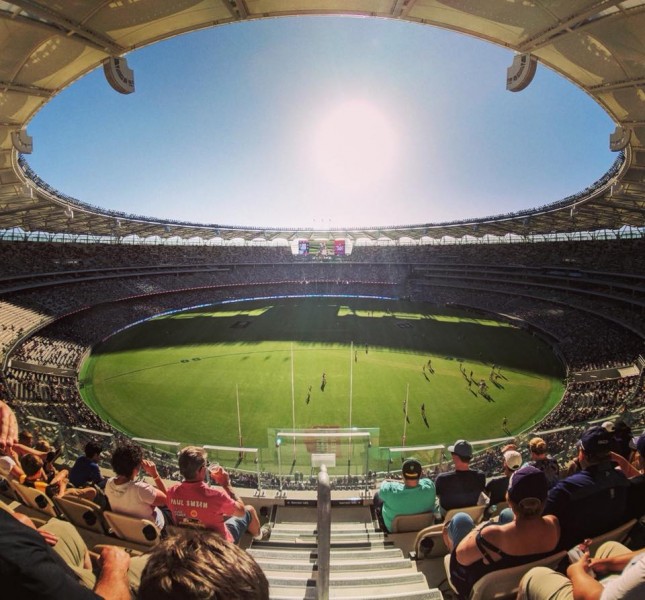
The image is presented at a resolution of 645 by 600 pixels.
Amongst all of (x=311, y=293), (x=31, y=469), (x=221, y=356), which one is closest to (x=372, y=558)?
(x=31, y=469)

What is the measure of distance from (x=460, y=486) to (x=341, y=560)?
193cm

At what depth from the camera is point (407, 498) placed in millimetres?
5078

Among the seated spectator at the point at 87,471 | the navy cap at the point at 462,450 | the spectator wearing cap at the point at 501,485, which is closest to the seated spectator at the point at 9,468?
the seated spectator at the point at 87,471

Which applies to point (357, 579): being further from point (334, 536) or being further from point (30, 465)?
point (30, 465)

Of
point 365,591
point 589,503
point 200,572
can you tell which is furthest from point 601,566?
point 200,572

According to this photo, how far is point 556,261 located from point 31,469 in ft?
186

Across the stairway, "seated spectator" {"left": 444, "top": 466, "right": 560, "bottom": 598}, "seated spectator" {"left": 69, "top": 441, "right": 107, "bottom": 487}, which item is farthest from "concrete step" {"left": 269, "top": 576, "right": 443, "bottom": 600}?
"seated spectator" {"left": 69, "top": 441, "right": 107, "bottom": 487}

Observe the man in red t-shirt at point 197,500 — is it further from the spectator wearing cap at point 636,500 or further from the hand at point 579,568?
Answer: the spectator wearing cap at point 636,500

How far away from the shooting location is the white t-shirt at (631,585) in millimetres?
2088

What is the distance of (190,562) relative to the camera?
4.64 feet

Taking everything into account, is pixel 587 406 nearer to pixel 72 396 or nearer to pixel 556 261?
pixel 72 396

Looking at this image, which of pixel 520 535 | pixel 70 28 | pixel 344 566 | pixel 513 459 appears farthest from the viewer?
pixel 70 28

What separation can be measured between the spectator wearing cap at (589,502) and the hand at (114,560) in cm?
377

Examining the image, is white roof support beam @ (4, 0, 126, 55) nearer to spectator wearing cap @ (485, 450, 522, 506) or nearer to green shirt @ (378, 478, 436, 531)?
green shirt @ (378, 478, 436, 531)
